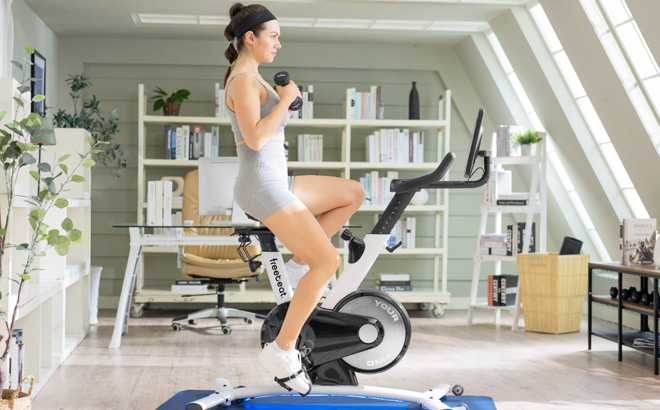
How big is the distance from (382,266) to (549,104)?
6.57 ft

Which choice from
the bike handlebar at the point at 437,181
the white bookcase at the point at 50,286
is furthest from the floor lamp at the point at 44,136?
the bike handlebar at the point at 437,181

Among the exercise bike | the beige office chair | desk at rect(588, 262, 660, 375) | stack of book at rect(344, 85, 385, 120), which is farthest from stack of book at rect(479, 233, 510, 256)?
the exercise bike

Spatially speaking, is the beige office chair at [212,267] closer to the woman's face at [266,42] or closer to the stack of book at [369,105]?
the stack of book at [369,105]

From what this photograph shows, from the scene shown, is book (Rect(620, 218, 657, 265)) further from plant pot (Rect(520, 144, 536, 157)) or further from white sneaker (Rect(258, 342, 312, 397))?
white sneaker (Rect(258, 342, 312, 397))

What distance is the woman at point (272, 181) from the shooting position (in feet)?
8.66

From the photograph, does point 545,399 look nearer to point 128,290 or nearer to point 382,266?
point 128,290

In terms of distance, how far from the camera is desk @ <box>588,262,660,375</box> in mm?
3842

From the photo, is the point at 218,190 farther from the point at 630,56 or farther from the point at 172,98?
the point at 630,56

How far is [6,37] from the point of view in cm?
455

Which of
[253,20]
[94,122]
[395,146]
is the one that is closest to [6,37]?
[94,122]

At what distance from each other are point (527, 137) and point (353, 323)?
9.81ft

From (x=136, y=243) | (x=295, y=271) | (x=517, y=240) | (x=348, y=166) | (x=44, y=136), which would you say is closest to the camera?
Answer: (x=295, y=271)

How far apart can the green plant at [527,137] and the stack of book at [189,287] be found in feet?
8.41

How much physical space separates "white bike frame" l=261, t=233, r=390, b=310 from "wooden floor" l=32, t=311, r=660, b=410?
76 centimetres
